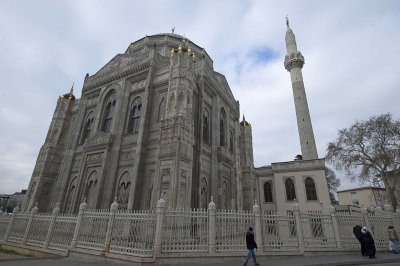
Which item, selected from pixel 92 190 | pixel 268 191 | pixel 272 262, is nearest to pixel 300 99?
pixel 268 191

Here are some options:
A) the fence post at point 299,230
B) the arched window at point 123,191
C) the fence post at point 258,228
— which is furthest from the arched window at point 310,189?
the arched window at point 123,191

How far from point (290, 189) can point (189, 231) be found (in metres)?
19.6

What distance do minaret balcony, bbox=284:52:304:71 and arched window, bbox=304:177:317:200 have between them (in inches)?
760

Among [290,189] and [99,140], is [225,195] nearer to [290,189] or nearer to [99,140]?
[99,140]

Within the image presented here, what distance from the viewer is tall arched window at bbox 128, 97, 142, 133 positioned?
1557 centimetres

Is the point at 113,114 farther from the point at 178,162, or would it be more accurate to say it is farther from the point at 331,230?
the point at 331,230

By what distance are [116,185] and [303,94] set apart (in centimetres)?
2880

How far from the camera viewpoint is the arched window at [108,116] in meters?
17.2

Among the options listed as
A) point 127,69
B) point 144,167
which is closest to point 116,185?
point 144,167

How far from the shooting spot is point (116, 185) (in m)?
14.1

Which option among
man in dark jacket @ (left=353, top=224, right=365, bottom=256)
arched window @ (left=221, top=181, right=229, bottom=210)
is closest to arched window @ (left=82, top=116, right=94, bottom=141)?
arched window @ (left=221, top=181, right=229, bottom=210)

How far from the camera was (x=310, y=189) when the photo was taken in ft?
75.8

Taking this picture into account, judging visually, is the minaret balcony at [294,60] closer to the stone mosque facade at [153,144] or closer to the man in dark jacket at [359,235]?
the stone mosque facade at [153,144]

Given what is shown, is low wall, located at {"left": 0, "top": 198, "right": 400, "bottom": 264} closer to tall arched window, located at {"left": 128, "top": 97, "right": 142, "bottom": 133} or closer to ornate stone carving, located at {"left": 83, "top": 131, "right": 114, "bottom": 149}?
ornate stone carving, located at {"left": 83, "top": 131, "right": 114, "bottom": 149}
